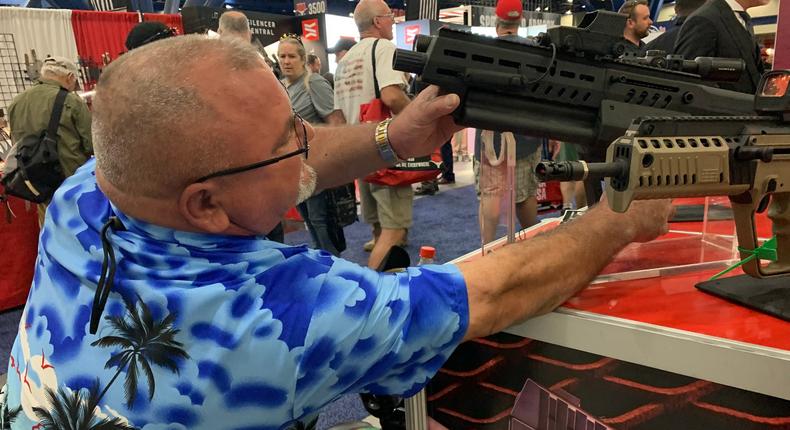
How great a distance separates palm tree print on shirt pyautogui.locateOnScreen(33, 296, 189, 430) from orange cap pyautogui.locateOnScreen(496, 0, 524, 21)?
2.50 m

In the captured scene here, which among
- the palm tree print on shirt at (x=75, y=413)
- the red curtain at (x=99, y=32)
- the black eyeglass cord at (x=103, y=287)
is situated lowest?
the palm tree print on shirt at (x=75, y=413)

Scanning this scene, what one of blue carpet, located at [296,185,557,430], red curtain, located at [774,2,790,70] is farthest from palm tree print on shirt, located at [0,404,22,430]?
red curtain, located at [774,2,790,70]

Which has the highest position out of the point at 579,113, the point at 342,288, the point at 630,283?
the point at 579,113

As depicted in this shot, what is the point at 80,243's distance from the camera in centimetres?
77

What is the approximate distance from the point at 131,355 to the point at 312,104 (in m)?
2.43

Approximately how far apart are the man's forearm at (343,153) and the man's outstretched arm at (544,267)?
568 millimetres

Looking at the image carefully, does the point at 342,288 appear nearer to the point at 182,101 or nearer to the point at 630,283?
the point at 182,101

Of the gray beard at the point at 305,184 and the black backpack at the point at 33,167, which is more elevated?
the gray beard at the point at 305,184

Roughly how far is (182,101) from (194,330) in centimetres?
27

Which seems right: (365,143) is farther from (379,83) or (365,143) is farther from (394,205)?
(394,205)

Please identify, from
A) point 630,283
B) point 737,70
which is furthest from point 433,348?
point 737,70

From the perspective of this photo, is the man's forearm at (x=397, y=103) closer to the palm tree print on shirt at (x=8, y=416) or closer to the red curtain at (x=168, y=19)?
the palm tree print on shirt at (x=8, y=416)

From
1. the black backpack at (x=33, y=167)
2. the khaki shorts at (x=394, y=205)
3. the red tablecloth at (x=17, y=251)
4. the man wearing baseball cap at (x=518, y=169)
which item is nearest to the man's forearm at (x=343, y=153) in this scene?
the man wearing baseball cap at (x=518, y=169)

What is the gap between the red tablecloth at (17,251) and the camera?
10.2ft
